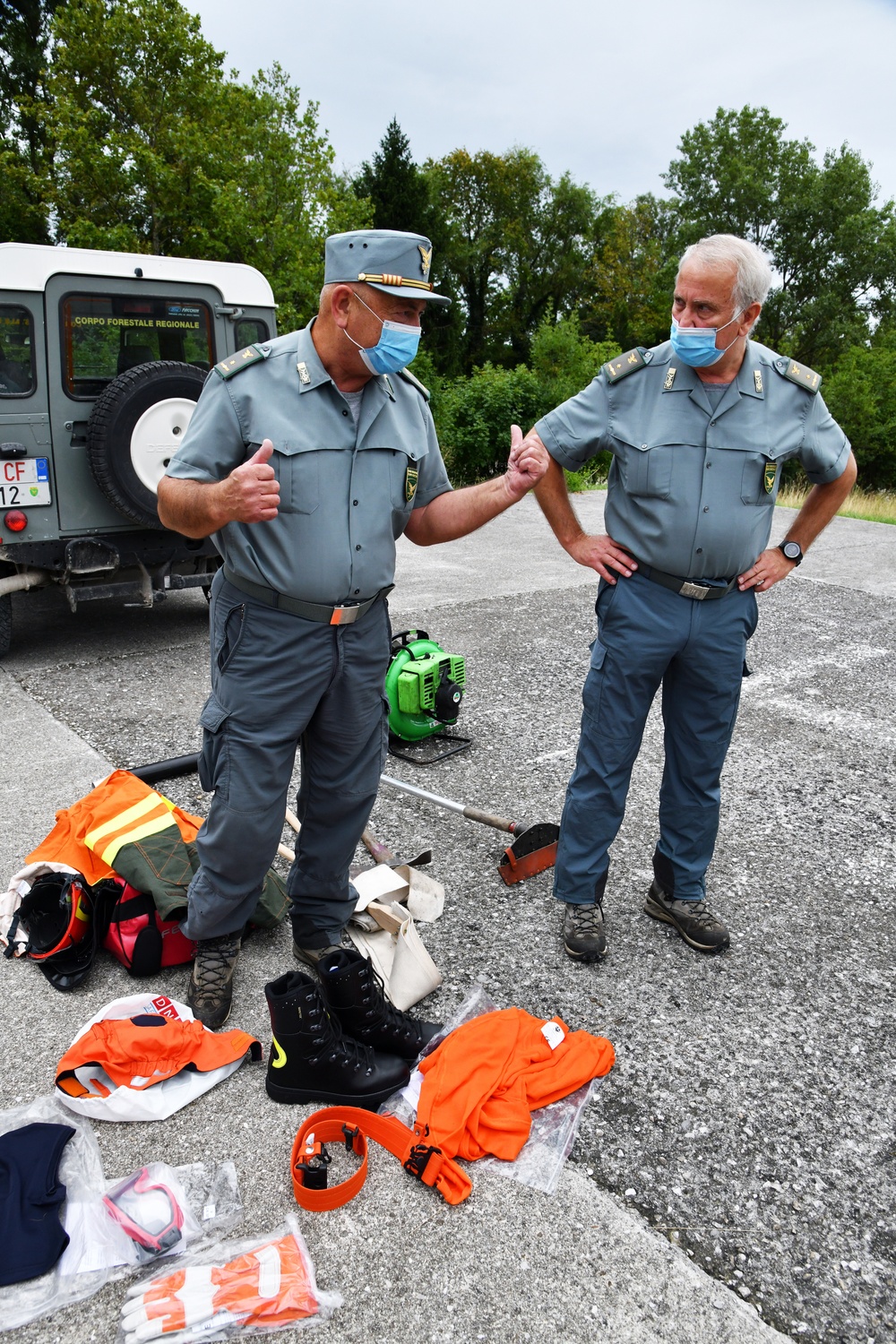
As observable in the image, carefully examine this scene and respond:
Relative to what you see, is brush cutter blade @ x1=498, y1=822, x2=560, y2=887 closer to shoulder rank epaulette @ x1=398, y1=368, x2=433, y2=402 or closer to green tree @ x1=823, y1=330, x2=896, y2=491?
shoulder rank epaulette @ x1=398, y1=368, x2=433, y2=402

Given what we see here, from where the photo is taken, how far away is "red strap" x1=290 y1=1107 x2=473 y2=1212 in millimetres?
2049

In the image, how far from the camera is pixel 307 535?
2.38 meters

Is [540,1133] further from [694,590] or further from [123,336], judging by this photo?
[123,336]

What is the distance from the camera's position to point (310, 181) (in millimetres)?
20375

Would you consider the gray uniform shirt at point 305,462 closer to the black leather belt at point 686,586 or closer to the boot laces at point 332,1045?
the black leather belt at point 686,586

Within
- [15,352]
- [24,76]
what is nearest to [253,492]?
[15,352]

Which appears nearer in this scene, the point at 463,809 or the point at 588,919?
the point at 588,919

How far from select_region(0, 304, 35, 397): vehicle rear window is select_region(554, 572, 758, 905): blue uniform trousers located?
416cm

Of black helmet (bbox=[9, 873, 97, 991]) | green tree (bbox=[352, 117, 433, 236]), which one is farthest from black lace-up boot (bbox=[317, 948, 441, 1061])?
green tree (bbox=[352, 117, 433, 236])

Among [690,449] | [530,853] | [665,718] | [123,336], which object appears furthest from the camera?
[123,336]

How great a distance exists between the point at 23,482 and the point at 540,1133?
474 centimetres

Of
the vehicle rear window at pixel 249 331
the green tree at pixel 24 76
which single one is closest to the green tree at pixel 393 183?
the green tree at pixel 24 76

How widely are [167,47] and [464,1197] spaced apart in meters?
22.2

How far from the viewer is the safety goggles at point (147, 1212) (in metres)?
1.91
